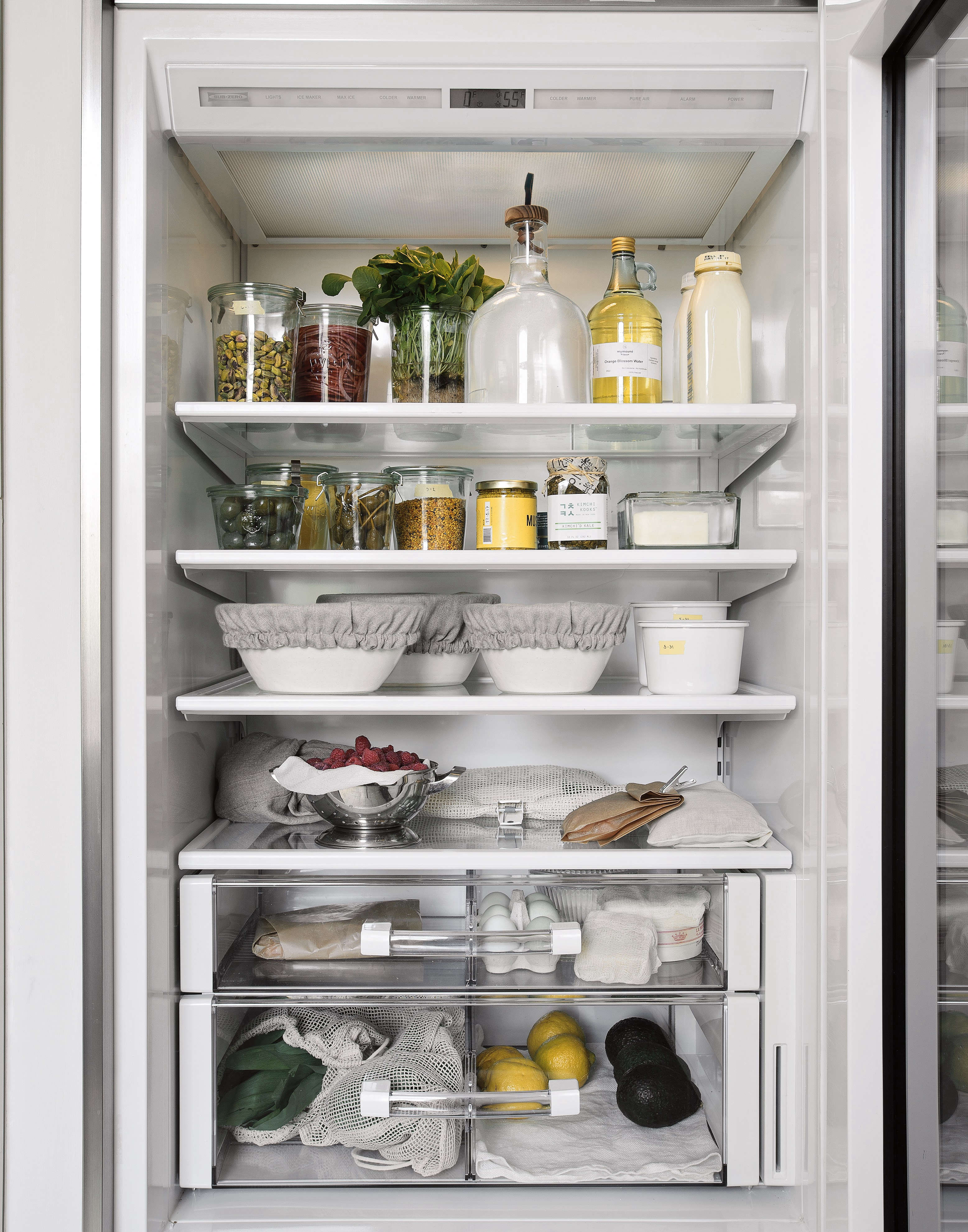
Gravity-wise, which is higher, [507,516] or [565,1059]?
[507,516]

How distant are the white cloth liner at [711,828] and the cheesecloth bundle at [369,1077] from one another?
1.23 feet

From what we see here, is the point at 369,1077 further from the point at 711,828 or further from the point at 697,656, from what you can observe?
the point at 697,656

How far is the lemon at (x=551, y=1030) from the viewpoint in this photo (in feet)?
4.14

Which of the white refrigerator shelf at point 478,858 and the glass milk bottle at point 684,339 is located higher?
the glass milk bottle at point 684,339

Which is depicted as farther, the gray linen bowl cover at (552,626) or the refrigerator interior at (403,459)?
the gray linen bowl cover at (552,626)

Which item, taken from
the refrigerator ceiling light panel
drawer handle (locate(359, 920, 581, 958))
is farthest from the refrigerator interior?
drawer handle (locate(359, 920, 581, 958))

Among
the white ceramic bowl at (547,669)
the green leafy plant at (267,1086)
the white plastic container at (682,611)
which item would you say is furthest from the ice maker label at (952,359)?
the green leafy plant at (267,1086)

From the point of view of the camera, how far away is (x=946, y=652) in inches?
34.8

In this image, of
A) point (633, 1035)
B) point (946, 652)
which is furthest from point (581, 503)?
point (633, 1035)

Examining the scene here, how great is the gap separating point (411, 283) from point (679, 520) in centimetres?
48

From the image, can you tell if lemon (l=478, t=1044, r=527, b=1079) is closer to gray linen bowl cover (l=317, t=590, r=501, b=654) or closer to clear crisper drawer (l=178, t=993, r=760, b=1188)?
clear crisper drawer (l=178, t=993, r=760, b=1188)

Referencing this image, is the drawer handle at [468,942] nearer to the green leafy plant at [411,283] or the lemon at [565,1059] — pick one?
the lemon at [565,1059]

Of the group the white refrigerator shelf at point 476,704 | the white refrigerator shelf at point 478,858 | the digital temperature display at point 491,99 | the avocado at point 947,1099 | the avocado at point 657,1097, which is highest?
the digital temperature display at point 491,99

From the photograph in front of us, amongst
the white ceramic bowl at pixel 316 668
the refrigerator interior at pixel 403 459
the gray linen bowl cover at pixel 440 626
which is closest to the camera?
the refrigerator interior at pixel 403 459
